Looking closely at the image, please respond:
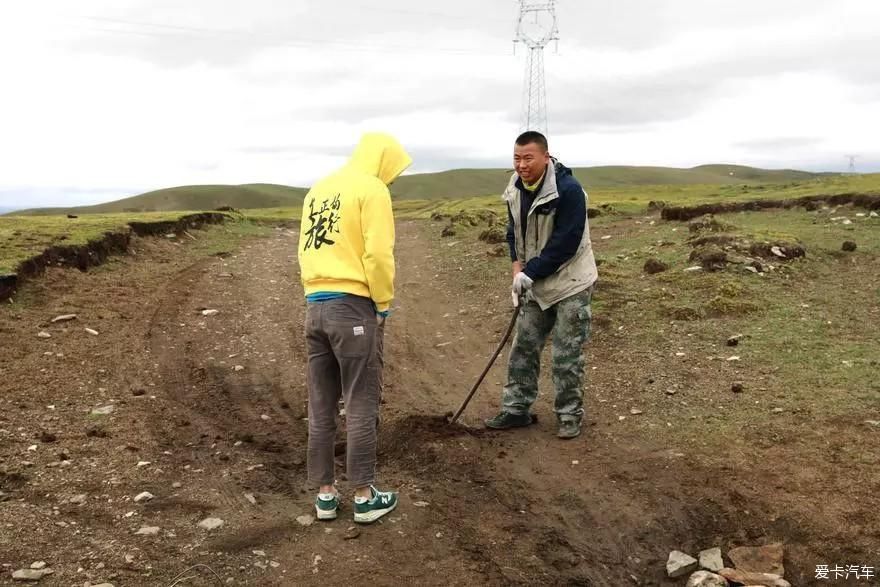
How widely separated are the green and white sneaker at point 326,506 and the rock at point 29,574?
5.31 ft

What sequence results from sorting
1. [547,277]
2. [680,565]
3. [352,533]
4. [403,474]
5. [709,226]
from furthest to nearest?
[709,226] → [547,277] → [403,474] → [352,533] → [680,565]

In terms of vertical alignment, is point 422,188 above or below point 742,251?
above

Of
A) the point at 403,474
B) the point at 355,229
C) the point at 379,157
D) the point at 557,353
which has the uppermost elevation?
the point at 379,157

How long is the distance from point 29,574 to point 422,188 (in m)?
175

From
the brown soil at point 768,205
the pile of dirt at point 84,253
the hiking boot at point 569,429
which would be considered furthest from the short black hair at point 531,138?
the brown soil at point 768,205

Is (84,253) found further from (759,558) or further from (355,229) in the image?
(759,558)

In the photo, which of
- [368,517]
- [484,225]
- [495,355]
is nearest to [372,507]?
[368,517]

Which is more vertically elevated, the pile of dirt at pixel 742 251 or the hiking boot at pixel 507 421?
the pile of dirt at pixel 742 251

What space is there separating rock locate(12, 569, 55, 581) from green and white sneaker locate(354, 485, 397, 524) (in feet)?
6.05

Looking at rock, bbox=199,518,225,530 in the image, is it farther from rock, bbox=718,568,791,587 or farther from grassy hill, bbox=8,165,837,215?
grassy hill, bbox=8,165,837,215

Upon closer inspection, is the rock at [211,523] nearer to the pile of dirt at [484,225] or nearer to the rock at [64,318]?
the rock at [64,318]

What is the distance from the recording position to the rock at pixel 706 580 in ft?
13.8

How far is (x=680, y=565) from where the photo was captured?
445 cm

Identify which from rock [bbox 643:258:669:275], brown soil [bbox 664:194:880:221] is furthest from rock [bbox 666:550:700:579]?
brown soil [bbox 664:194:880:221]
